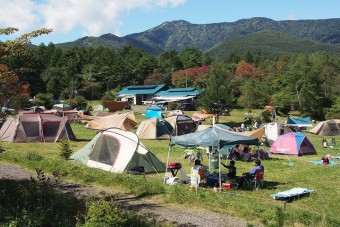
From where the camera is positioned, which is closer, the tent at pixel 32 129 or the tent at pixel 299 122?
the tent at pixel 32 129

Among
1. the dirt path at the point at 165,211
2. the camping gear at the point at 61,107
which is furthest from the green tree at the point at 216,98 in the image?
the dirt path at the point at 165,211

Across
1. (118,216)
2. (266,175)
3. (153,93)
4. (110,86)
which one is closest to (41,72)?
(110,86)

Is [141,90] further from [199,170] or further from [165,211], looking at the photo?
[165,211]

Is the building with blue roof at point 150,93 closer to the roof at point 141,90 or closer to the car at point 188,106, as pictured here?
the roof at point 141,90

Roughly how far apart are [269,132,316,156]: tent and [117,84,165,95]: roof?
52094 millimetres

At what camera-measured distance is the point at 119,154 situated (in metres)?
14.7

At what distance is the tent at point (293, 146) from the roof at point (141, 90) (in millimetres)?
52094

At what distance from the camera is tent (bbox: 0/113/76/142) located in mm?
22547

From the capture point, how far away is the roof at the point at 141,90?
74.0 m

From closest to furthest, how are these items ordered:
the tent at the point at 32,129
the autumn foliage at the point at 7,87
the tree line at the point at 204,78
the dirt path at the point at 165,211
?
the autumn foliage at the point at 7,87, the dirt path at the point at 165,211, the tent at the point at 32,129, the tree line at the point at 204,78

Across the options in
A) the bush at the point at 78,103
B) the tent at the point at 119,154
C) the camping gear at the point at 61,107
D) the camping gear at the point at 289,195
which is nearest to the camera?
the camping gear at the point at 289,195

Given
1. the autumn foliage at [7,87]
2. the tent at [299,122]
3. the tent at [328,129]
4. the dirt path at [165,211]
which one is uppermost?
the autumn foliage at [7,87]

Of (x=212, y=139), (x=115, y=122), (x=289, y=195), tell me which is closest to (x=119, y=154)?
(x=212, y=139)

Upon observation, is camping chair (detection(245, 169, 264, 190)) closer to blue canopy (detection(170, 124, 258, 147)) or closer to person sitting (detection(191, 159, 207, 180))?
blue canopy (detection(170, 124, 258, 147))
